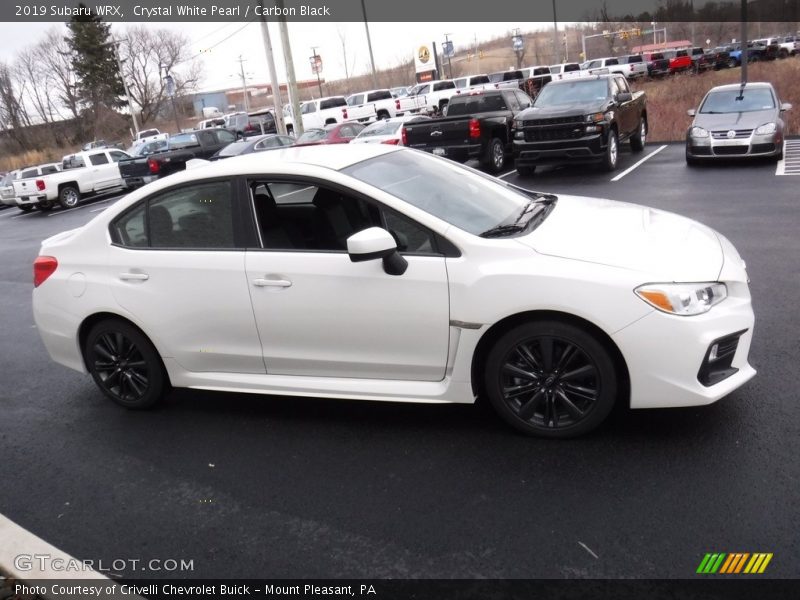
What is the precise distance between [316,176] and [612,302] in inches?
74.5

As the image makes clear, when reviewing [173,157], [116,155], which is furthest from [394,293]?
[116,155]

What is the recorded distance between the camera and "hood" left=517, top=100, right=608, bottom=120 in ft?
47.3

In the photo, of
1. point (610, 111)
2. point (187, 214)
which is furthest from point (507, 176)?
point (187, 214)

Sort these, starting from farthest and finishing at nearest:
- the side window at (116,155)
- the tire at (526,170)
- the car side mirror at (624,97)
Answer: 1. the side window at (116,155)
2. the tire at (526,170)
3. the car side mirror at (624,97)

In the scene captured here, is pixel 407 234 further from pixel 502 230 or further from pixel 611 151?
pixel 611 151

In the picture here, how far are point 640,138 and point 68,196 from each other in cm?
1881

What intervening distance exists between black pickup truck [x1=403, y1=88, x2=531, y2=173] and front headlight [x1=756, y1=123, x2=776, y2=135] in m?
5.67

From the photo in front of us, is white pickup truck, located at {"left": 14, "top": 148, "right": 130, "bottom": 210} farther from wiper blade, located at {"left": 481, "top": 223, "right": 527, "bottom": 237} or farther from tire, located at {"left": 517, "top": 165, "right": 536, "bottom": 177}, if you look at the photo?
wiper blade, located at {"left": 481, "top": 223, "right": 527, "bottom": 237}

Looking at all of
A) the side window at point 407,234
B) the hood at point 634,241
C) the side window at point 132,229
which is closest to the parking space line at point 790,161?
the hood at point 634,241

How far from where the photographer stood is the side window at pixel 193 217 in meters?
4.54

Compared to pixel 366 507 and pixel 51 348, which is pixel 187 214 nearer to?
pixel 51 348

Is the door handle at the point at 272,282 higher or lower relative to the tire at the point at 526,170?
higher

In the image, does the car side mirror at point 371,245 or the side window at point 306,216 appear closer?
the car side mirror at point 371,245

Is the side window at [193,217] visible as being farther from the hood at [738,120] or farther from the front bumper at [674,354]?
the hood at [738,120]
